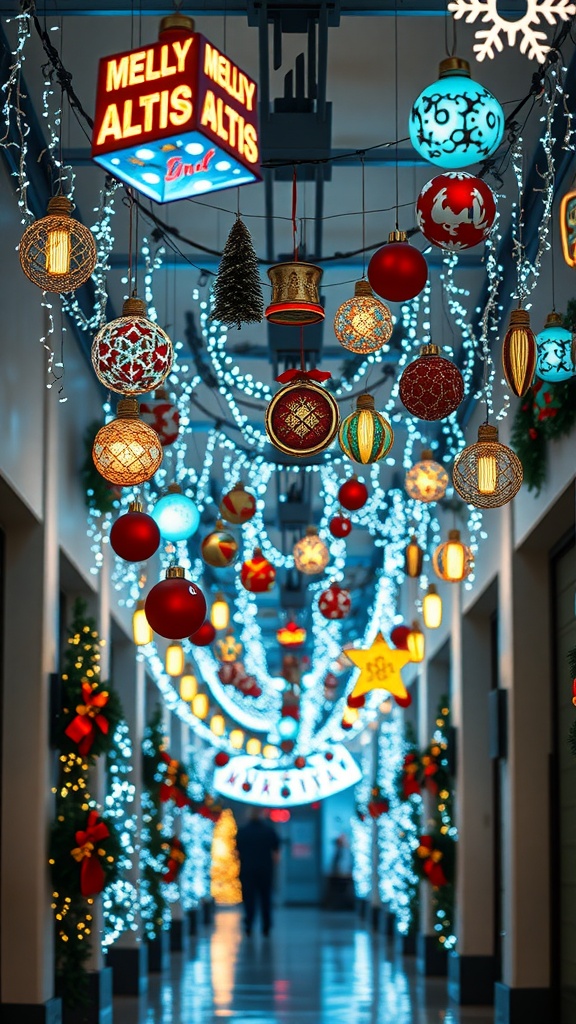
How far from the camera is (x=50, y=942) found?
7773 millimetres

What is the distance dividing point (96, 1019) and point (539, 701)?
3551 mm

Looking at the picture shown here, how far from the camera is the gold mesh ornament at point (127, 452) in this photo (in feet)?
18.5

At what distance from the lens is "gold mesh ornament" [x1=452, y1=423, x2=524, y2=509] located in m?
5.81

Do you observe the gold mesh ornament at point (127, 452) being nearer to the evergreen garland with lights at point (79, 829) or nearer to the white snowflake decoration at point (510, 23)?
the white snowflake decoration at point (510, 23)

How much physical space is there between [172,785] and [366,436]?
8.55m

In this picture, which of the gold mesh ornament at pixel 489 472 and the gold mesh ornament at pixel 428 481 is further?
the gold mesh ornament at pixel 428 481

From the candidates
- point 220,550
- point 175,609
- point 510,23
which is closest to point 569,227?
point 510,23

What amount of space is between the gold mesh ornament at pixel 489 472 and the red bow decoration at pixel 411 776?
7.20 metres

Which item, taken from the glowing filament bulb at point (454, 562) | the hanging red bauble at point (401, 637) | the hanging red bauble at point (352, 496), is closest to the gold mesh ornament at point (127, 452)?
the hanging red bauble at point (352, 496)

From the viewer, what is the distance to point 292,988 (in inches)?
463

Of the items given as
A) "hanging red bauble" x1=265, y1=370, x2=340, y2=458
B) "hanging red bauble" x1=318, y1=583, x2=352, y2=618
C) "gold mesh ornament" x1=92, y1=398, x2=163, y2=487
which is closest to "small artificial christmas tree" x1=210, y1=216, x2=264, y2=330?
"hanging red bauble" x1=265, y1=370, x2=340, y2=458

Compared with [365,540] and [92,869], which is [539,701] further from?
[365,540]

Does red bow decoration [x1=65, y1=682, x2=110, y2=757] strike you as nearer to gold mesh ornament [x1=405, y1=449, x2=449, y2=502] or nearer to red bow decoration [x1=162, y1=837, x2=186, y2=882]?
gold mesh ornament [x1=405, y1=449, x2=449, y2=502]

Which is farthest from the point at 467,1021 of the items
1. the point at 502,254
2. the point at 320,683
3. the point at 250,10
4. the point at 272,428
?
the point at 320,683
